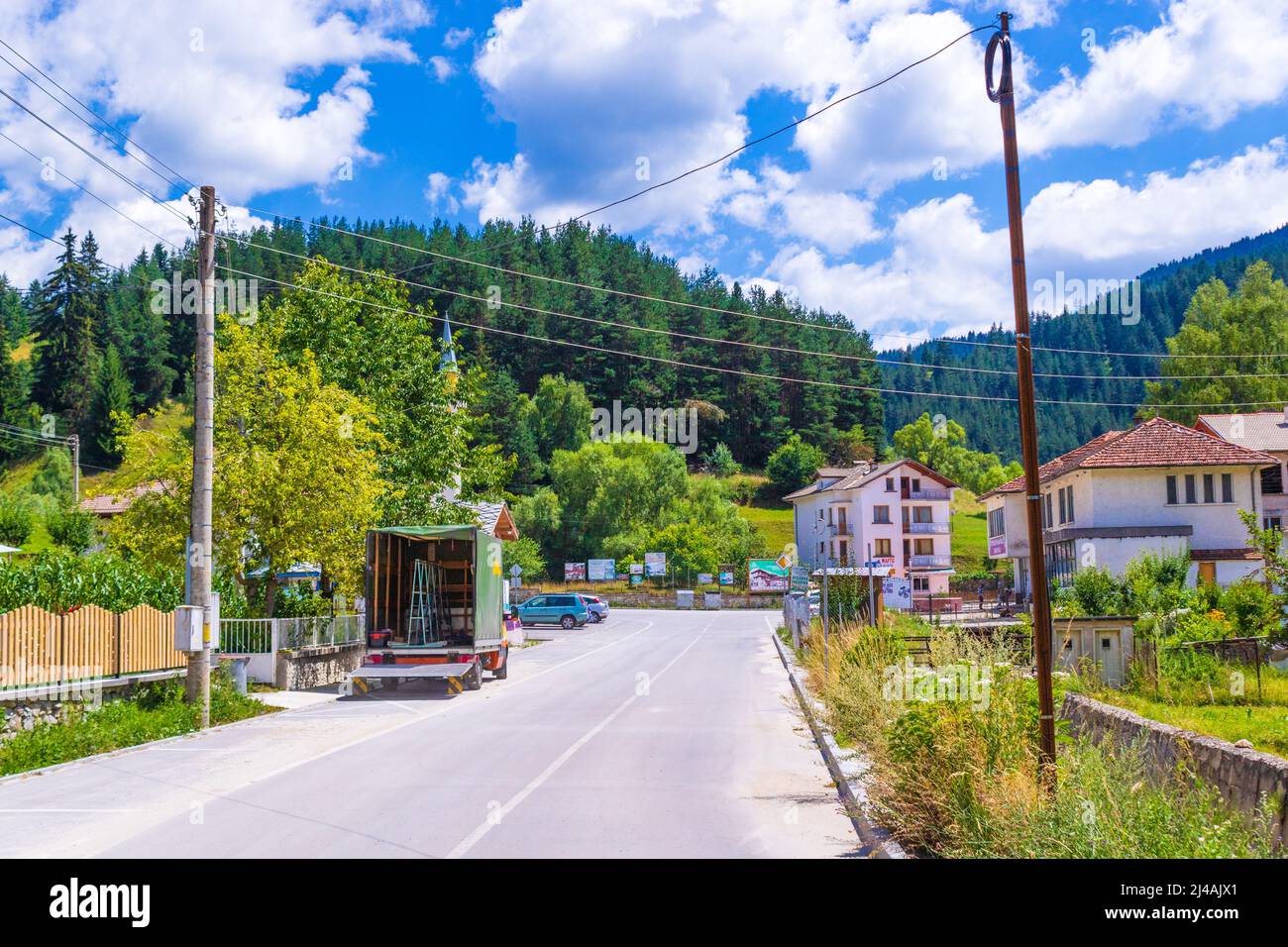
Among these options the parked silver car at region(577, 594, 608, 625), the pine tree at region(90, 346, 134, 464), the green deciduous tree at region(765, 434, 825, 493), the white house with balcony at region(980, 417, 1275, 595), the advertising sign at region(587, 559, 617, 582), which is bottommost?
the parked silver car at region(577, 594, 608, 625)

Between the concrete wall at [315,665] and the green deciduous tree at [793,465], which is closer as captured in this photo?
the concrete wall at [315,665]

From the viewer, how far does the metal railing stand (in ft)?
74.5

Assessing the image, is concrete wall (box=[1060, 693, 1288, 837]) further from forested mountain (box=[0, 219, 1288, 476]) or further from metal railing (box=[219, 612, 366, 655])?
forested mountain (box=[0, 219, 1288, 476])

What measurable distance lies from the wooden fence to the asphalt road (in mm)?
1677

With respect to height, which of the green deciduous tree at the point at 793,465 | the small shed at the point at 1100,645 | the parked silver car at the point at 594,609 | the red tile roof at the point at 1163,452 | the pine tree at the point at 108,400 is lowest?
the parked silver car at the point at 594,609

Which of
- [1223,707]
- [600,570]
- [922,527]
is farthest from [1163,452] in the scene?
[600,570]

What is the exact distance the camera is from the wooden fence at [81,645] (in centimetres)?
1400

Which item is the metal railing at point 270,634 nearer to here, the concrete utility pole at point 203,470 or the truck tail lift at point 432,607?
the truck tail lift at point 432,607

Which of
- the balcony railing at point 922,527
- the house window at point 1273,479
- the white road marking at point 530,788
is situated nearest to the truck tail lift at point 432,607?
the white road marking at point 530,788

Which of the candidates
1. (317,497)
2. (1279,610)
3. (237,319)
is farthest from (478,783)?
(237,319)

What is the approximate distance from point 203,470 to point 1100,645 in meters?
15.0

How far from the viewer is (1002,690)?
29.6 feet

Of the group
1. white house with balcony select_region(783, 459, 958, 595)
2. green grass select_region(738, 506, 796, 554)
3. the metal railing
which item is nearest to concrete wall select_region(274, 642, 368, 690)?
the metal railing

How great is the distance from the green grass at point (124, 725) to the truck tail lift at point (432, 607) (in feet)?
11.8
